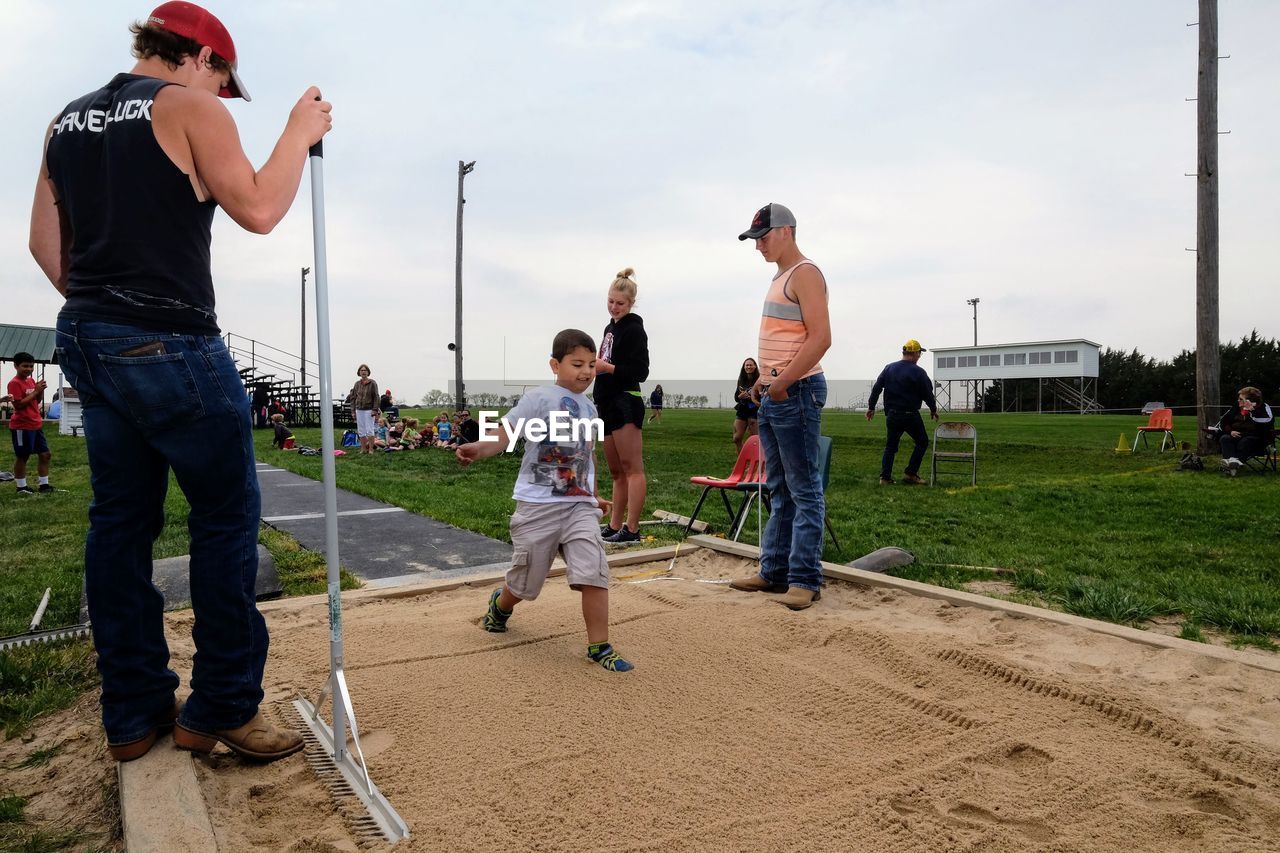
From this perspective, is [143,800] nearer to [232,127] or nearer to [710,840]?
[710,840]

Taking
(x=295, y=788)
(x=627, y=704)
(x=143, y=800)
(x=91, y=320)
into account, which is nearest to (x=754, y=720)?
(x=627, y=704)

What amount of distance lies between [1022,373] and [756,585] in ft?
174

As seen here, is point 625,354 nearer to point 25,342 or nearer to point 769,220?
point 769,220

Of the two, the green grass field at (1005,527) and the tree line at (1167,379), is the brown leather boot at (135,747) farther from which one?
the tree line at (1167,379)

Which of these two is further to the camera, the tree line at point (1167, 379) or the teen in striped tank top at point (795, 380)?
the tree line at point (1167, 379)

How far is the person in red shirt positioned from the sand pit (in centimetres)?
794

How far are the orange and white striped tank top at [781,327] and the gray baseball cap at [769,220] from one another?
0.73 ft

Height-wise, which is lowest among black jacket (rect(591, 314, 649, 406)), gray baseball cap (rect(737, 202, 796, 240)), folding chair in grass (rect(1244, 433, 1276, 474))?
folding chair in grass (rect(1244, 433, 1276, 474))

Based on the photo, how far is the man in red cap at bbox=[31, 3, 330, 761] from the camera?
78.0 inches

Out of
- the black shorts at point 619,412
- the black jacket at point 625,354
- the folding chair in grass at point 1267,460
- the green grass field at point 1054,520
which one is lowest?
the green grass field at point 1054,520

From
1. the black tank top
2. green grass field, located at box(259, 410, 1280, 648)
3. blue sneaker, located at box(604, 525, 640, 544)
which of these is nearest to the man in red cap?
the black tank top

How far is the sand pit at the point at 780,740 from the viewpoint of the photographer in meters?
1.93

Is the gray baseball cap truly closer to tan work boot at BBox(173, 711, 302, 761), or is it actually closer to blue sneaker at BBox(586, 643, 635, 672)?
blue sneaker at BBox(586, 643, 635, 672)

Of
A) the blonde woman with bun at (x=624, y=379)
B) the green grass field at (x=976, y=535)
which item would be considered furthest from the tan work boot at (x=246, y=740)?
the blonde woman with bun at (x=624, y=379)
